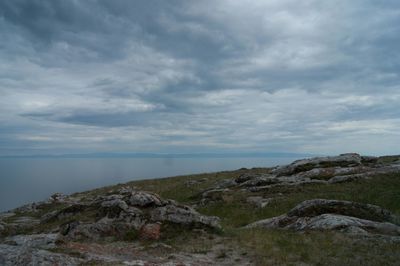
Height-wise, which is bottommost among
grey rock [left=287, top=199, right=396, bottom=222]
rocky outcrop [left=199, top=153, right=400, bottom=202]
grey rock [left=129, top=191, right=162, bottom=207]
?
grey rock [left=287, top=199, right=396, bottom=222]

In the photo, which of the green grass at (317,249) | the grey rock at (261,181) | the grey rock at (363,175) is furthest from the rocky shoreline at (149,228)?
the grey rock at (363,175)

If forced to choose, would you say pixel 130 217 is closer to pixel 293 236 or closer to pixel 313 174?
pixel 293 236

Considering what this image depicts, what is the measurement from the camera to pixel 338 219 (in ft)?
71.8

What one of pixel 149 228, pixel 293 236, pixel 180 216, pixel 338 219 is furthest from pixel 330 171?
pixel 149 228

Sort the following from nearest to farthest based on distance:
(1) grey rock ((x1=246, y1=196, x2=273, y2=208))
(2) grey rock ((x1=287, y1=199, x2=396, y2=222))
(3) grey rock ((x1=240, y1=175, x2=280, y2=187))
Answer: (2) grey rock ((x1=287, y1=199, x2=396, y2=222)), (1) grey rock ((x1=246, y1=196, x2=273, y2=208)), (3) grey rock ((x1=240, y1=175, x2=280, y2=187))

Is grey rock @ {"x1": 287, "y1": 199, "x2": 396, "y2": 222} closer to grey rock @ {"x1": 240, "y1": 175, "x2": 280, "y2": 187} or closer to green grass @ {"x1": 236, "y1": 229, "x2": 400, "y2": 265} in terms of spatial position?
green grass @ {"x1": 236, "y1": 229, "x2": 400, "y2": 265}

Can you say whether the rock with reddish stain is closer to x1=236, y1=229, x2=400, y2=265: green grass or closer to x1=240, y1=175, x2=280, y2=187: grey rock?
x1=236, y1=229, x2=400, y2=265: green grass

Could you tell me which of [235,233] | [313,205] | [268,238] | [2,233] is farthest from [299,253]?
[2,233]

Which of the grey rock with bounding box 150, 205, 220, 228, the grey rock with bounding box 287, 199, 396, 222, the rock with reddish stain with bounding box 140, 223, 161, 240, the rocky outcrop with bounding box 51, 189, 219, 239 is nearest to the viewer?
the rock with reddish stain with bounding box 140, 223, 161, 240

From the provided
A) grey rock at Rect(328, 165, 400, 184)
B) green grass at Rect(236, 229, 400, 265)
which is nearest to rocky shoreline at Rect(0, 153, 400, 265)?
green grass at Rect(236, 229, 400, 265)

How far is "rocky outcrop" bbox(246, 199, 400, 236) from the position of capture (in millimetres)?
20828

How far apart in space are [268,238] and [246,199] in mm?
15221

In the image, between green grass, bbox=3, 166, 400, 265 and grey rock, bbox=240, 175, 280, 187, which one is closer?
green grass, bbox=3, 166, 400, 265

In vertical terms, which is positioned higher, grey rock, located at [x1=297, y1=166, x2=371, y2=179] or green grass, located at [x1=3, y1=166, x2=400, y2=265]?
grey rock, located at [x1=297, y1=166, x2=371, y2=179]
